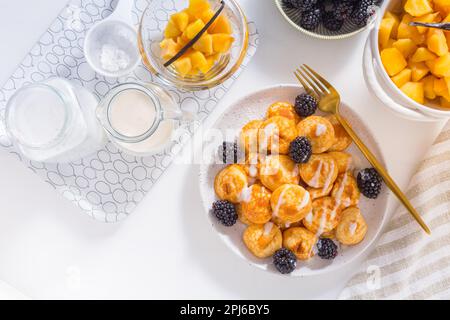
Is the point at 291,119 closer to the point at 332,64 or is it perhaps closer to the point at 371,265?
the point at 332,64

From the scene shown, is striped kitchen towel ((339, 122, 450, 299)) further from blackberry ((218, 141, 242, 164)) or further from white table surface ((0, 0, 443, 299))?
blackberry ((218, 141, 242, 164))

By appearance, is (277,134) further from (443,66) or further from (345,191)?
(443,66)

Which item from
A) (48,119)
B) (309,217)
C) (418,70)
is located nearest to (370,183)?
(309,217)

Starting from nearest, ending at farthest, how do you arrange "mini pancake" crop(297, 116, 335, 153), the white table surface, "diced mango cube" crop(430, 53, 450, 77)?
"diced mango cube" crop(430, 53, 450, 77)
"mini pancake" crop(297, 116, 335, 153)
the white table surface

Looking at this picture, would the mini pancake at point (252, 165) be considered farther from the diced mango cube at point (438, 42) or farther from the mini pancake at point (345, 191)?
the diced mango cube at point (438, 42)

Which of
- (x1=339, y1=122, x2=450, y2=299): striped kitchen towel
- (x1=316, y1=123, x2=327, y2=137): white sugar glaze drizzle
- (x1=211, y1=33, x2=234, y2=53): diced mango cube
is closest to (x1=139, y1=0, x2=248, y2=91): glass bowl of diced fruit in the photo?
(x1=211, y1=33, x2=234, y2=53): diced mango cube

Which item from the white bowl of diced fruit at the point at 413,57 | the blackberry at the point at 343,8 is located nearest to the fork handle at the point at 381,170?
the white bowl of diced fruit at the point at 413,57
